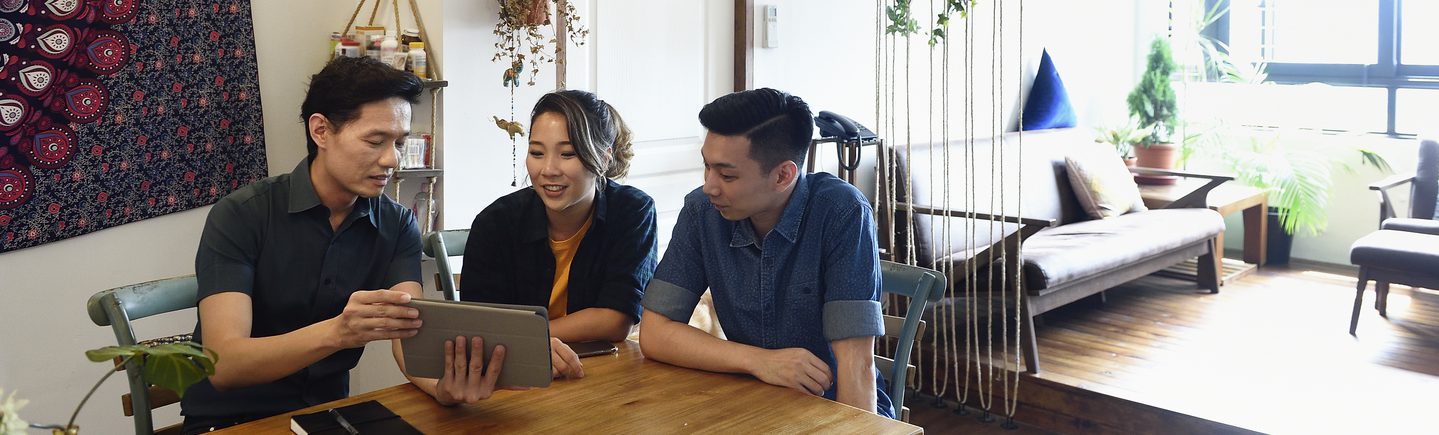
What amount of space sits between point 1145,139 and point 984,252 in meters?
2.61

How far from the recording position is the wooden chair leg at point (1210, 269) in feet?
18.1

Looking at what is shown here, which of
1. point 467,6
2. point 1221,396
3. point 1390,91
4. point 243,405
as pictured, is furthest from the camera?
point 1390,91

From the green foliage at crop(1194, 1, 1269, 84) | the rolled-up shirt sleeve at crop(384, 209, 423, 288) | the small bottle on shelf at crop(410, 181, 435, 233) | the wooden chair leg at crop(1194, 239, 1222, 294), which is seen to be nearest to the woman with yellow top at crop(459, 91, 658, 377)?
the rolled-up shirt sleeve at crop(384, 209, 423, 288)

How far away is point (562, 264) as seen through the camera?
2432mm

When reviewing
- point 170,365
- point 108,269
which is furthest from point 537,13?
point 170,365

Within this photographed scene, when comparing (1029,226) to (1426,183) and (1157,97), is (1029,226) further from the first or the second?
(1157,97)

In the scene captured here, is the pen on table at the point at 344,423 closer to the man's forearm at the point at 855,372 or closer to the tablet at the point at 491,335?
the tablet at the point at 491,335

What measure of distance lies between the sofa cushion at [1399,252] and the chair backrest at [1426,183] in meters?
0.63

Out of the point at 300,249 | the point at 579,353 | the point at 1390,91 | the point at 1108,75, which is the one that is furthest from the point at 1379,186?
the point at 300,249

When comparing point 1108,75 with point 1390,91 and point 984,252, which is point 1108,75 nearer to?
point 1390,91

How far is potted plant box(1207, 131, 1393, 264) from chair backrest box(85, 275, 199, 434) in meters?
5.72

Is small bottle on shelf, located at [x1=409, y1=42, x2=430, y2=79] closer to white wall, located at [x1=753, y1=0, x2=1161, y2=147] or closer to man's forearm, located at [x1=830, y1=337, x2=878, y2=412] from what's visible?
white wall, located at [x1=753, y1=0, x2=1161, y2=147]

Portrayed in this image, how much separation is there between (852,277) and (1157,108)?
4.89m

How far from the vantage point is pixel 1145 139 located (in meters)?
6.28
